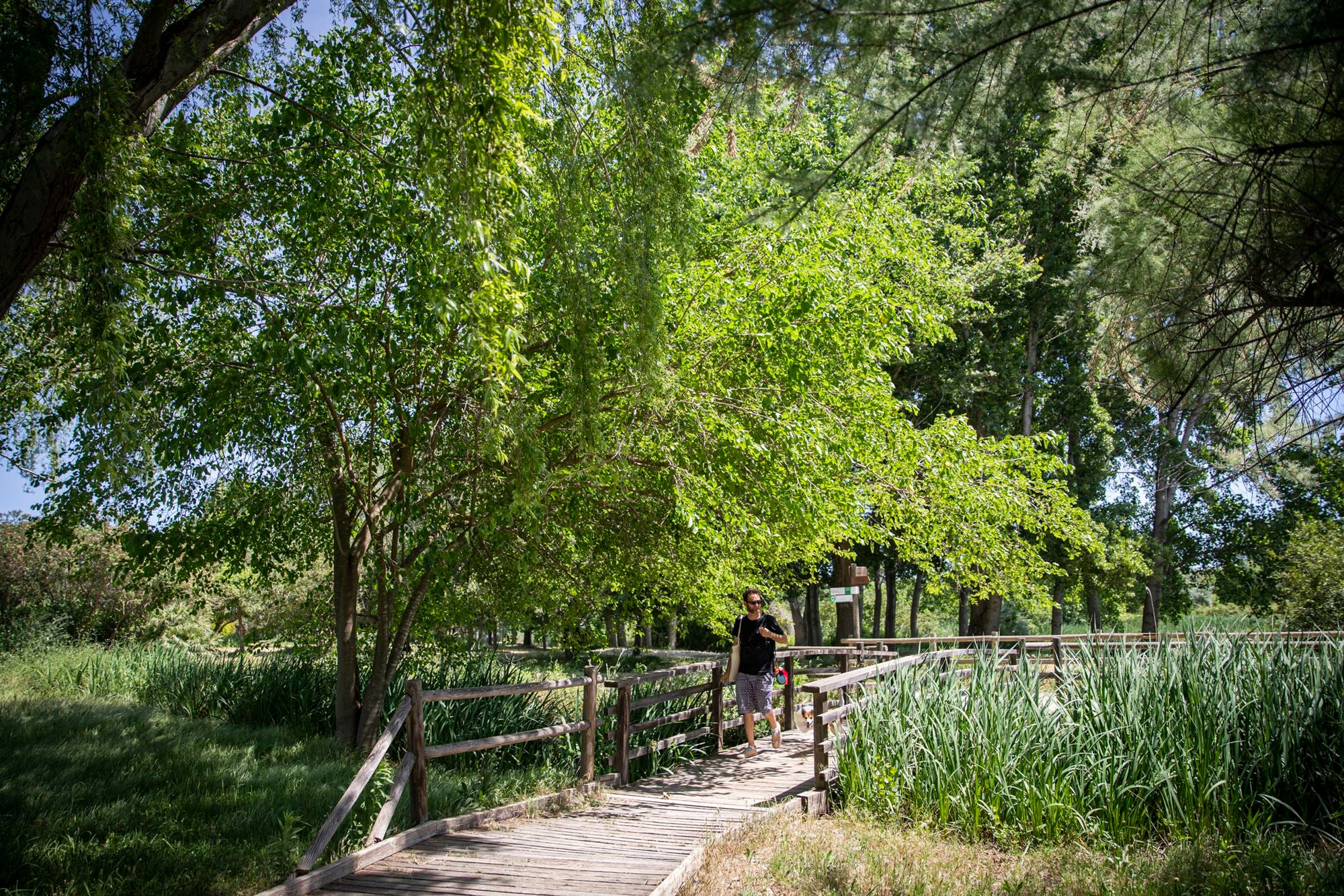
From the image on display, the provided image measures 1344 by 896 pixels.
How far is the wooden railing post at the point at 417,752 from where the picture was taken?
20.8 ft

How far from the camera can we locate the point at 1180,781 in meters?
6.29

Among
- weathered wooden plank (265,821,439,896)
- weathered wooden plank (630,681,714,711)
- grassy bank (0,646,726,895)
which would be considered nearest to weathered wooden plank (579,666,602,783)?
grassy bank (0,646,726,895)

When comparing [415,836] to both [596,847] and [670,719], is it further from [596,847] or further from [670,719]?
[670,719]

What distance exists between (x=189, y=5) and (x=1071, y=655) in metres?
9.01

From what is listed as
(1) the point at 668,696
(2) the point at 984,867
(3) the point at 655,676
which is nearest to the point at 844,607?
(1) the point at 668,696

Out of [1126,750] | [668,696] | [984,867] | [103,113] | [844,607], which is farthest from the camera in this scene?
[844,607]

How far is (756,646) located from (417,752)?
4293 millimetres

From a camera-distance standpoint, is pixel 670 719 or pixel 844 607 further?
pixel 844 607

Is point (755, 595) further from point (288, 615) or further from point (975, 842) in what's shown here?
point (288, 615)

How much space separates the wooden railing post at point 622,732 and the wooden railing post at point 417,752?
2.51 m

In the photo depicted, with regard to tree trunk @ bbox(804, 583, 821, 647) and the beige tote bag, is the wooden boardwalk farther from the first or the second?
tree trunk @ bbox(804, 583, 821, 647)

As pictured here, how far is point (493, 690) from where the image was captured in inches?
274

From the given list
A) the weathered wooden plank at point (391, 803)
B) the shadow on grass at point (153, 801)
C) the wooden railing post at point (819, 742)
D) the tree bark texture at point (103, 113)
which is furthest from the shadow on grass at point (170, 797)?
the tree bark texture at point (103, 113)

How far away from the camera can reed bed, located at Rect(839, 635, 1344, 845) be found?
6.15 m
